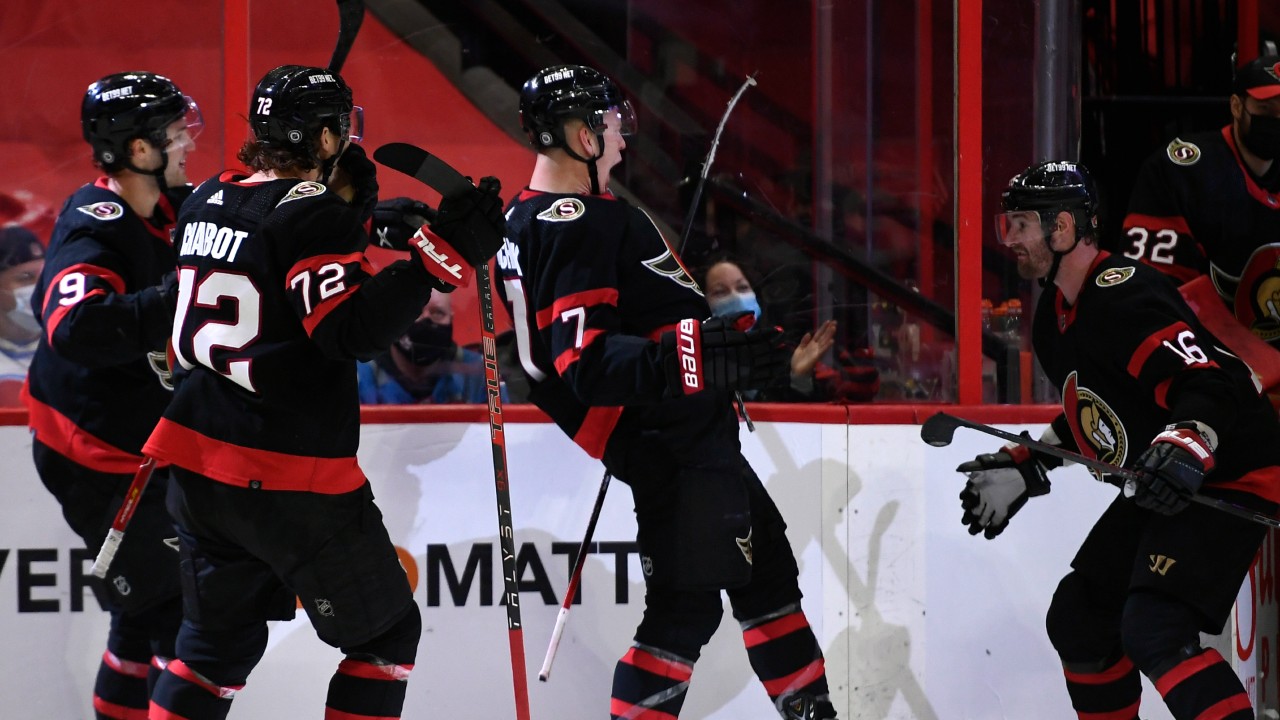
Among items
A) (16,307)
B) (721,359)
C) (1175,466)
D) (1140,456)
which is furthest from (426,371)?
(1175,466)

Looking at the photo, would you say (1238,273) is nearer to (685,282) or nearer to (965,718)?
(965,718)

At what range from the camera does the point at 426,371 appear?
3.58m

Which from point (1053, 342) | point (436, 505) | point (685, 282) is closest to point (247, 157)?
point (685, 282)

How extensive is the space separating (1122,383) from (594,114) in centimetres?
114

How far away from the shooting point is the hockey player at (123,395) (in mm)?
2803

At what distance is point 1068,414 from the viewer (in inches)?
110

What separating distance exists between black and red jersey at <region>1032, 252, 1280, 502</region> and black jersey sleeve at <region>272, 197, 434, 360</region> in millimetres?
1289

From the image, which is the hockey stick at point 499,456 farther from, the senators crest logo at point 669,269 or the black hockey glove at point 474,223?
the senators crest logo at point 669,269

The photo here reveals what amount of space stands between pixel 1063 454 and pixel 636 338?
893 millimetres

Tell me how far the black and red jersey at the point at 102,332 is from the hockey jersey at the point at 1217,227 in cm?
224

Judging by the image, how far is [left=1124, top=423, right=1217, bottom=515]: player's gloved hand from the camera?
7.88 ft

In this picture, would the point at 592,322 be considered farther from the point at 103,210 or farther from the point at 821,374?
the point at 821,374

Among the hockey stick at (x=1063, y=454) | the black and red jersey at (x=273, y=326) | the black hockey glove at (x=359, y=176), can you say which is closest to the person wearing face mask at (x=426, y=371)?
the black hockey glove at (x=359, y=176)

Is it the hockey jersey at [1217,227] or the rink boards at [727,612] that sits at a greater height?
the hockey jersey at [1217,227]
